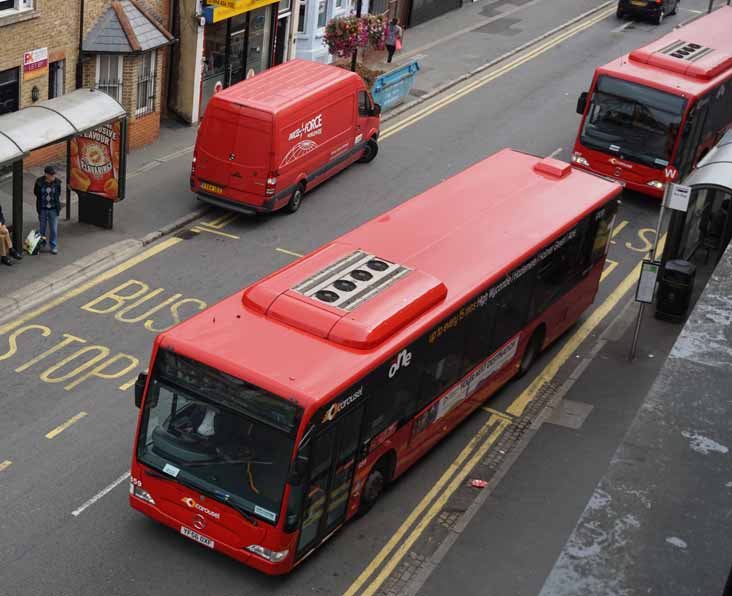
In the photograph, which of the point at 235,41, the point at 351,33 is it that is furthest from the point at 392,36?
the point at 235,41

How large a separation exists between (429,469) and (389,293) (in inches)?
126

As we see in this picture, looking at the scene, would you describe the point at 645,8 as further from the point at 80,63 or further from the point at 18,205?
the point at 18,205

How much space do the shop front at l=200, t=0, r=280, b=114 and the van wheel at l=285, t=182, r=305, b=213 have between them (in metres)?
6.09

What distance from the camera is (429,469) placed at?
18031 mm

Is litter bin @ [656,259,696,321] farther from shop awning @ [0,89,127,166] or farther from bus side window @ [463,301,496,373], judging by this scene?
shop awning @ [0,89,127,166]

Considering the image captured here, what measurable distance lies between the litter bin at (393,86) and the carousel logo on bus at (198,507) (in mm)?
19102

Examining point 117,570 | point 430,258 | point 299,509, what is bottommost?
point 117,570

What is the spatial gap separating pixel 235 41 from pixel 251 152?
851cm

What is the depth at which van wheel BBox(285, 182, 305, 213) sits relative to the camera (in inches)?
1043

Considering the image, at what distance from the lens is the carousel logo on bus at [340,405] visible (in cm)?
1447

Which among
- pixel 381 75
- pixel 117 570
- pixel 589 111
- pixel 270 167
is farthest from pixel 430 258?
pixel 381 75

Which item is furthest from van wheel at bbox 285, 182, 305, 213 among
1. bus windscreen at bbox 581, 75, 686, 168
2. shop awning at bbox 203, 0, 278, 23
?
bus windscreen at bbox 581, 75, 686, 168

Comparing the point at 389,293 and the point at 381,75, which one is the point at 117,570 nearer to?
the point at 389,293

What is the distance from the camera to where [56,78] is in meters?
27.2
